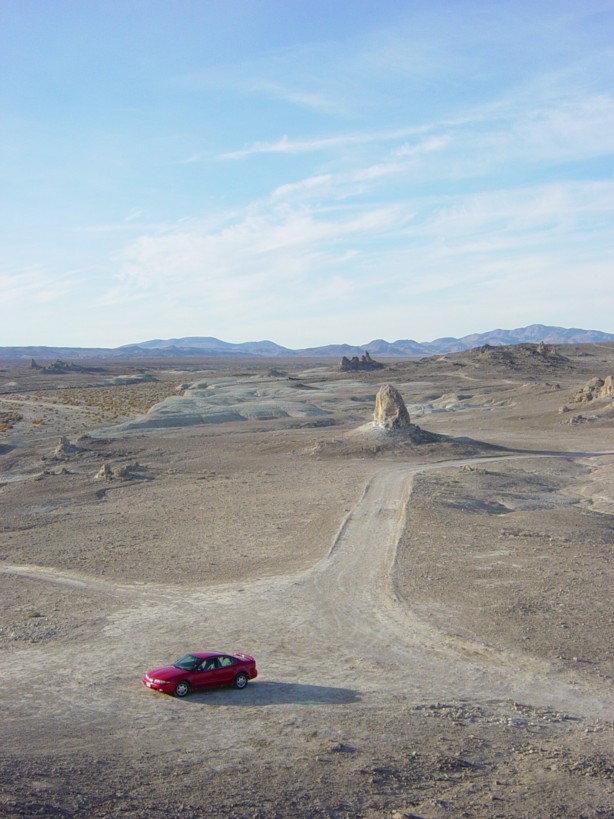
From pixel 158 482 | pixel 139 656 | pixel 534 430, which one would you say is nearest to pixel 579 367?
pixel 534 430

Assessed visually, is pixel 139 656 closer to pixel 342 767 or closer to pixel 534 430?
pixel 342 767

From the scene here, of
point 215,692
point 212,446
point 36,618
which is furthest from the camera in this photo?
point 212,446

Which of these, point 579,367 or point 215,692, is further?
point 579,367

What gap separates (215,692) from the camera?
14953 mm

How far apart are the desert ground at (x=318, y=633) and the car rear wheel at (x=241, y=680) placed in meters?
0.14

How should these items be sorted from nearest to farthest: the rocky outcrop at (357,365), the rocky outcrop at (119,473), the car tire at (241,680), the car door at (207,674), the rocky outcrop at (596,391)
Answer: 1. the car door at (207,674)
2. the car tire at (241,680)
3. the rocky outcrop at (119,473)
4. the rocky outcrop at (596,391)
5. the rocky outcrop at (357,365)

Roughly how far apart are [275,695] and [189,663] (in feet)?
5.52

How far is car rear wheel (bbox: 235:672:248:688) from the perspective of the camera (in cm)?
1494

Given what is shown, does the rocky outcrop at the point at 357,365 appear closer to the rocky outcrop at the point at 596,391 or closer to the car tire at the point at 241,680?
the rocky outcrop at the point at 596,391

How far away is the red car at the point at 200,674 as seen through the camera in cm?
1451

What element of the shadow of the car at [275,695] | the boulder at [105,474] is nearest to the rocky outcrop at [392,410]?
the boulder at [105,474]

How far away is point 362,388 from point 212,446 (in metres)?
54.6

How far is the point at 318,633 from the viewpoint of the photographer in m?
18.4

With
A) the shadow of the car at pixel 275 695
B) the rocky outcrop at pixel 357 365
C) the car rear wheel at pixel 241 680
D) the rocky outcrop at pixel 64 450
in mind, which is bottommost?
the shadow of the car at pixel 275 695
